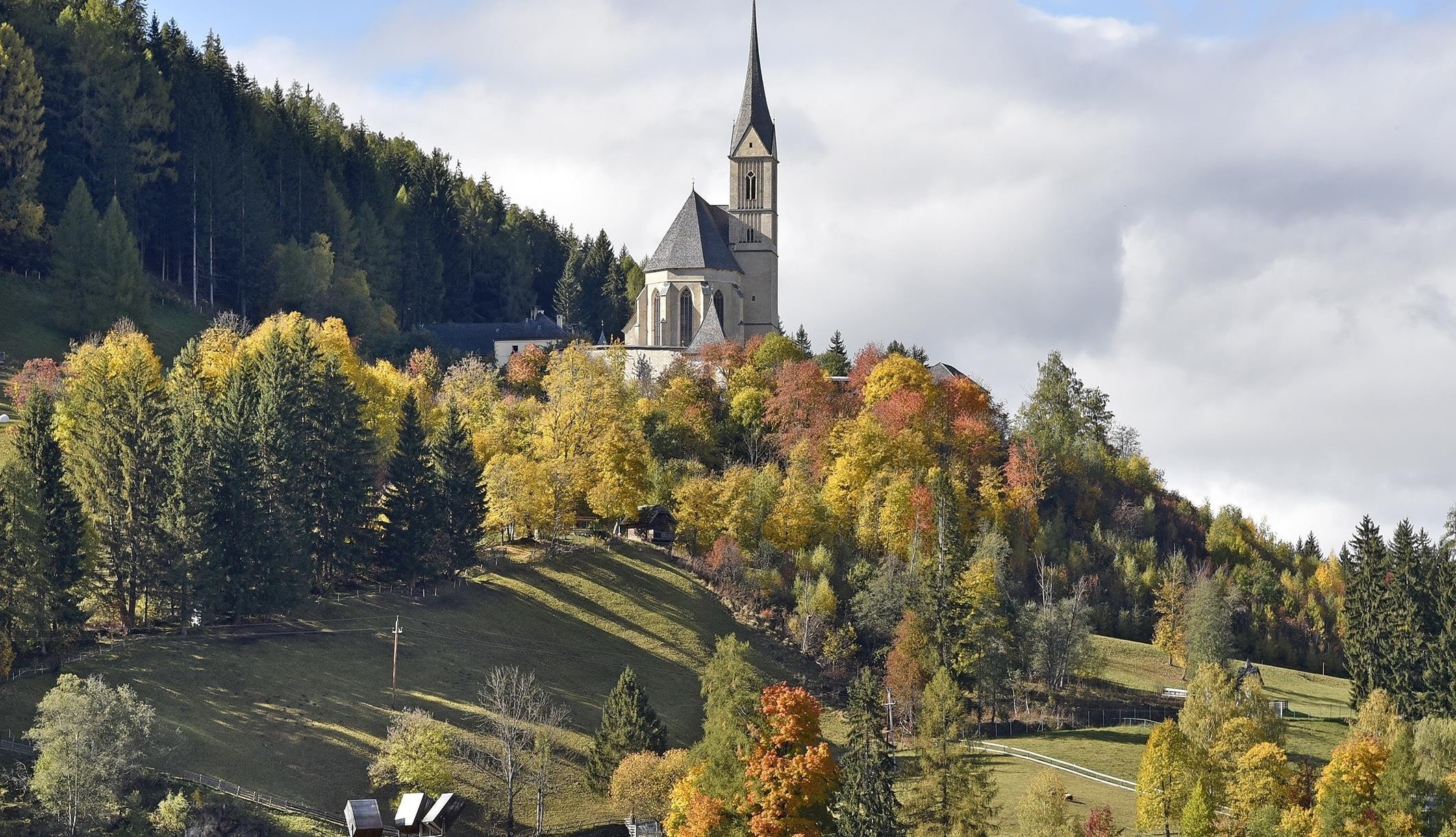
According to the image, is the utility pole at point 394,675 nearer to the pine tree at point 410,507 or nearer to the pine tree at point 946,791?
the pine tree at point 410,507

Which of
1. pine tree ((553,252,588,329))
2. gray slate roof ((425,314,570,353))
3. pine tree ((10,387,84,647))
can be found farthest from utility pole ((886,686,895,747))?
pine tree ((553,252,588,329))

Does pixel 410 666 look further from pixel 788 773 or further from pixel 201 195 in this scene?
pixel 201 195

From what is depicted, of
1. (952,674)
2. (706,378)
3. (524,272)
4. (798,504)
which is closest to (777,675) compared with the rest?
(952,674)

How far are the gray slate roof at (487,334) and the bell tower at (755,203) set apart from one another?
47.5ft

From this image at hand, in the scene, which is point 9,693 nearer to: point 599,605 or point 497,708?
point 497,708

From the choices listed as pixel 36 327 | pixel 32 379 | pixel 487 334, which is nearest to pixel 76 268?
pixel 36 327

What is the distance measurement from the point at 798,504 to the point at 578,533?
1164 centimetres

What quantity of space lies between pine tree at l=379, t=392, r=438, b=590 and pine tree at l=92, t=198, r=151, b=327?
1210 inches

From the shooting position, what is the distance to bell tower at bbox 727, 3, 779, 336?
129 meters

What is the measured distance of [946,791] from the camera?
61594 millimetres

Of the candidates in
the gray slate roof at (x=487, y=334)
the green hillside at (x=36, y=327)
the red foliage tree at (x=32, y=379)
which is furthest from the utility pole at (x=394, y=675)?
the gray slate roof at (x=487, y=334)

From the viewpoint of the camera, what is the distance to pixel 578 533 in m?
94.2

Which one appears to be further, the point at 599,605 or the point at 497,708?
the point at 599,605

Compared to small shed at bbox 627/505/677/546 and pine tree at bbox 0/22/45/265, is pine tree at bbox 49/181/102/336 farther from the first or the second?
small shed at bbox 627/505/677/546
